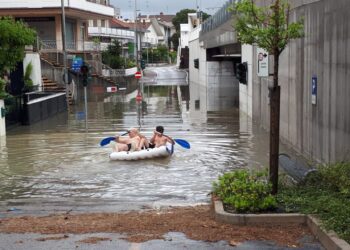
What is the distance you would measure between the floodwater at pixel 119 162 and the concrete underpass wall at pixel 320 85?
145 cm

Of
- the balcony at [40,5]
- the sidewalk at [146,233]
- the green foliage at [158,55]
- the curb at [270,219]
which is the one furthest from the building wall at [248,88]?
the green foliage at [158,55]

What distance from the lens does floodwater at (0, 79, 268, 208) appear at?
493 inches

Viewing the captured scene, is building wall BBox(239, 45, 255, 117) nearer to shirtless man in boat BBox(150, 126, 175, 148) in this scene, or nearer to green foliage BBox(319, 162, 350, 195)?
shirtless man in boat BBox(150, 126, 175, 148)

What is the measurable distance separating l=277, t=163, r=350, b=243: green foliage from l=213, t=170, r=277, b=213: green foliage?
1.02 ft

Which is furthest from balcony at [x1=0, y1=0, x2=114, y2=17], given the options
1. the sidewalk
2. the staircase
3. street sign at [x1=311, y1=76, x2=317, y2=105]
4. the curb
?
the curb

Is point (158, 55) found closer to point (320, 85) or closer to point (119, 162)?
point (119, 162)

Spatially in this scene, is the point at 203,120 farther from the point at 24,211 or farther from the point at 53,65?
the point at 53,65

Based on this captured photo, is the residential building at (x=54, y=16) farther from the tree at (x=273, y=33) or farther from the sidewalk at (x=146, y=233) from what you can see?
the sidewalk at (x=146, y=233)

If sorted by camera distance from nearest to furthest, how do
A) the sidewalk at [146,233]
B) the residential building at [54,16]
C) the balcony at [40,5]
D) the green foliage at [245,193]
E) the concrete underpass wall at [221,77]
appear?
1. the sidewalk at [146,233]
2. the green foliage at [245,193]
3. the concrete underpass wall at [221,77]
4. the balcony at [40,5]
5. the residential building at [54,16]

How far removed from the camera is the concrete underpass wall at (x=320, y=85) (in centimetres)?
1224

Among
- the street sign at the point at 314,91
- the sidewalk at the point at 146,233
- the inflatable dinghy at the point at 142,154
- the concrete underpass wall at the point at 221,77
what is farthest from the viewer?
the concrete underpass wall at the point at 221,77

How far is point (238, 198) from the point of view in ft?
26.9

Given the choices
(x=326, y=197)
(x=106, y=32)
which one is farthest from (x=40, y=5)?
(x=326, y=197)

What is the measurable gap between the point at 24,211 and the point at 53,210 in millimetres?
485
